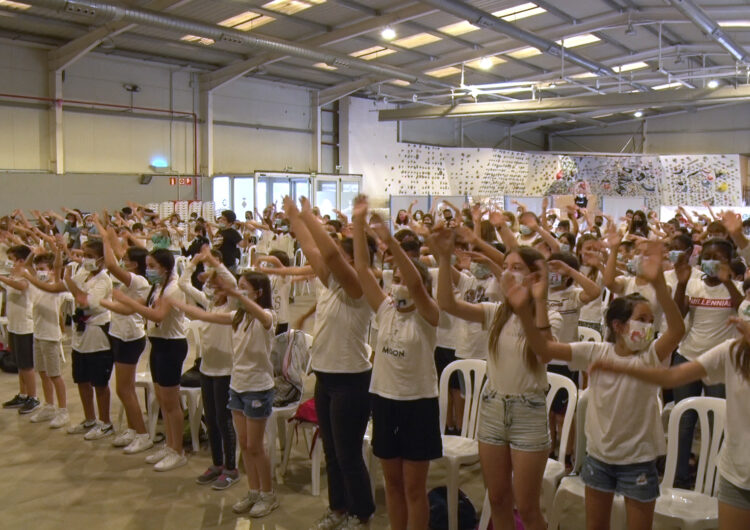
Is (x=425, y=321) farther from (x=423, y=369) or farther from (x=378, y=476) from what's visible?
(x=378, y=476)

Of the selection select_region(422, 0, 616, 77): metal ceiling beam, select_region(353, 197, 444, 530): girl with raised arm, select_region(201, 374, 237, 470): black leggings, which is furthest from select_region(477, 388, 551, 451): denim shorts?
select_region(422, 0, 616, 77): metal ceiling beam

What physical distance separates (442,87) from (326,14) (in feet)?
18.0

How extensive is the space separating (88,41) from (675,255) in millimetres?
10988

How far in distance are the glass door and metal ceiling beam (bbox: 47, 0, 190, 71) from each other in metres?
5.85

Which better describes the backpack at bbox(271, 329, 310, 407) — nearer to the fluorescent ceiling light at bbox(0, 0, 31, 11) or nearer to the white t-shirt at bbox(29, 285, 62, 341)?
the white t-shirt at bbox(29, 285, 62, 341)

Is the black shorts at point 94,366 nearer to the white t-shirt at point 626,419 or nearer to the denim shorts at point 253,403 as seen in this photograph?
the denim shorts at point 253,403

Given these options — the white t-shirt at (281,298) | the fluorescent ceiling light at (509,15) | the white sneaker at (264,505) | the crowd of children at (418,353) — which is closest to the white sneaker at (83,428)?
the crowd of children at (418,353)

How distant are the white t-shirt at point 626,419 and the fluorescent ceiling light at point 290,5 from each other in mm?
9851

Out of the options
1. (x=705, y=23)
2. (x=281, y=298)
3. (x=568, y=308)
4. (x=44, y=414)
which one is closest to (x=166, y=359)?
(x=281, y=298)

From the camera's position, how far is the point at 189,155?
15.4 m

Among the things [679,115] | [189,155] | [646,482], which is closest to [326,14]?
[189,155]

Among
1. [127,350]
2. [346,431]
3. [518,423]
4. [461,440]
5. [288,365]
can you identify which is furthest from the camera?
[127,350]

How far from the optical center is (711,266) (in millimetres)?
4008

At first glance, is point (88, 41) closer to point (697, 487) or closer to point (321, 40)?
point (321, 40)
